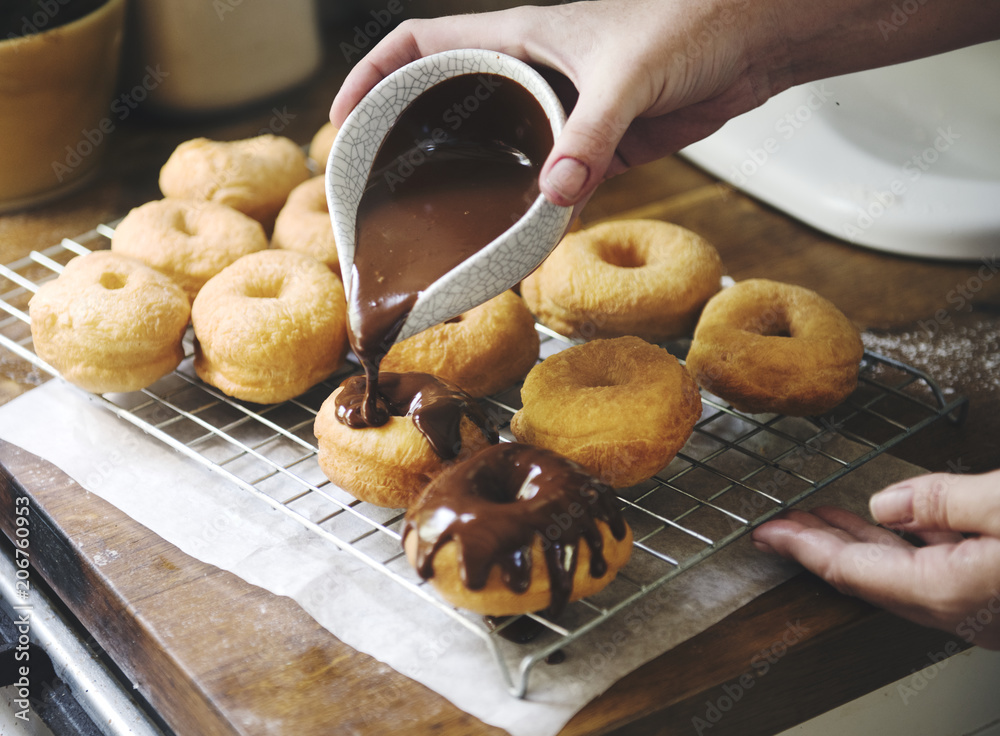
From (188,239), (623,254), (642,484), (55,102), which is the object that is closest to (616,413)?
(642,484)

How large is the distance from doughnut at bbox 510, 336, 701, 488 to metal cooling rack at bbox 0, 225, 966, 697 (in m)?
0.07

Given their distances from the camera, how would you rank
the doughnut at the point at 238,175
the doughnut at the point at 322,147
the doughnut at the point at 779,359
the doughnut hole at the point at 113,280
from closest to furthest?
1. the doughnut at the point at 779,359
2. the doughnut hole at the point at 113,280
3. the doughnut at the point at 238,175
4. the doughnut at the point at 322,147

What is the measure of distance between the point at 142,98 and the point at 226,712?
1.92 metres

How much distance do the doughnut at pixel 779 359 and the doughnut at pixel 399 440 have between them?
0.38 metres

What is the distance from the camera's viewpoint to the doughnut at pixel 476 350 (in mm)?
1525

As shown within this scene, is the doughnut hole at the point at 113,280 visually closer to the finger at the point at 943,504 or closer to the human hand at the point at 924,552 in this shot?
the human hand at the point at 924,552

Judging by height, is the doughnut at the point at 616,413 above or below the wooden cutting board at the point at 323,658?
above

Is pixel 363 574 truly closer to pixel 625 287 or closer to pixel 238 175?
pixel 625 287

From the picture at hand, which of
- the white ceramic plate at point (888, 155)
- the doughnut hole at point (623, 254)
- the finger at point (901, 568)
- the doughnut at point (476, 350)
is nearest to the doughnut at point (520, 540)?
the finger at point (901, 568)

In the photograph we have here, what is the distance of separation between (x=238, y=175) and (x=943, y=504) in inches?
56.5

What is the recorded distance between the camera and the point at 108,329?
1.51 metres

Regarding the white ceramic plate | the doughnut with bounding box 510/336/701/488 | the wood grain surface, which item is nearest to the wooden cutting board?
the wood grain surface

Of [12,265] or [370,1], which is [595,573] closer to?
[12,265]

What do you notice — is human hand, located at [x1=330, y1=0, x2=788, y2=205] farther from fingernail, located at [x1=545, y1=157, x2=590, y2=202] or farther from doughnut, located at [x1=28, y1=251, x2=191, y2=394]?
doughnut, located at [x1=28, y1=251, x2=191, y2=394]
